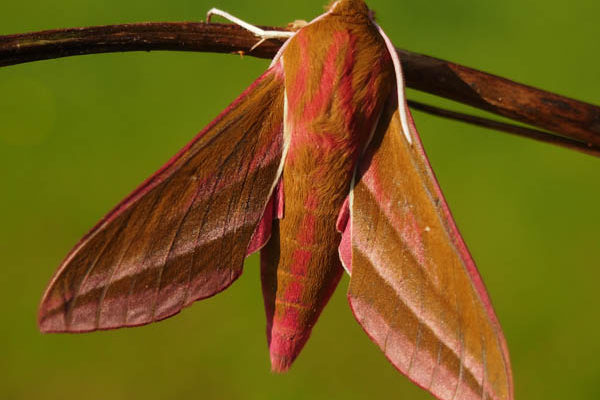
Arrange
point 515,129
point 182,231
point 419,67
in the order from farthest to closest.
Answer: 1. point 515,129
2. point 419,67
3. point 182,231

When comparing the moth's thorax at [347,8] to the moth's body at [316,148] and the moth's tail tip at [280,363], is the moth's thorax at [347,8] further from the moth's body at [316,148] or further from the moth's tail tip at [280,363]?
the moth's tail tip at [280,363]

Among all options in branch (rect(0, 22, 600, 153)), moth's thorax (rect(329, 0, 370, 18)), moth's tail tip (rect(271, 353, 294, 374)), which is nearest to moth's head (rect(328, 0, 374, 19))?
moth's thorax (rect(329, 0, 370, 18))

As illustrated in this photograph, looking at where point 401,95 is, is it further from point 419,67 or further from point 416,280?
point 416,280

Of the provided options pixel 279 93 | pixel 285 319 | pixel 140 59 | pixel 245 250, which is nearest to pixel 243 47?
pixel 279 93

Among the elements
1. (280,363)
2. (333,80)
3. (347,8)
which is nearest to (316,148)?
(333,80)

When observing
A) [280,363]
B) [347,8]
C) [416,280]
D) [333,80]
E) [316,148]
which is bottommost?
[280,363]

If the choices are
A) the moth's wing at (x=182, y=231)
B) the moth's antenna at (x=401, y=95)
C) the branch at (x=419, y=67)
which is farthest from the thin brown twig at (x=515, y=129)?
the moth's wing at (x=182, y=231)

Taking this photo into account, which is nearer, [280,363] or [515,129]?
[280,363]
